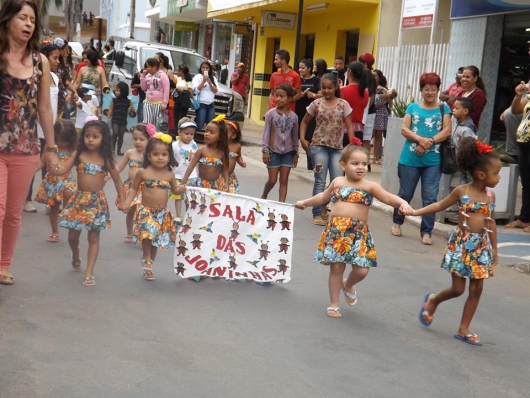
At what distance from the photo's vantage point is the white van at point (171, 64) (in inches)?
801

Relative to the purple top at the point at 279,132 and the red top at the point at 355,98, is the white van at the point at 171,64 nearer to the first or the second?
the red top at the point at 355,98

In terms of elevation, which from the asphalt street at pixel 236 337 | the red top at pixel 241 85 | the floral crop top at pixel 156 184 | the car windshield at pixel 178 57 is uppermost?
the car windshield at pixel 178 57

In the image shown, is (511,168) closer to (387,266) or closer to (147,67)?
(387,266)

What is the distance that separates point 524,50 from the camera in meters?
15.5

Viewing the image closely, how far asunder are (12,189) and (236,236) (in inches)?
78.2

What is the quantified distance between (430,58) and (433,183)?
25.6ft

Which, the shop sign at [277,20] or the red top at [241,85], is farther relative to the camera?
the shop sign at [277,20]

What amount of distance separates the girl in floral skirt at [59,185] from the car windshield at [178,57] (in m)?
12.9

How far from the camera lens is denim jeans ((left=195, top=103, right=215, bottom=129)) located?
61.6 feet

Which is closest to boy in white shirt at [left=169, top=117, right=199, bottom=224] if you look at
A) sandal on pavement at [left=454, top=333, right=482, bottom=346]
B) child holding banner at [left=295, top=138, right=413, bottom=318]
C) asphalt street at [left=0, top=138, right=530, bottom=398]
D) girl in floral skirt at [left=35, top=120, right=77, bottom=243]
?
girl in floral skirt at [left=35, top=120, right=77, bottom=243]

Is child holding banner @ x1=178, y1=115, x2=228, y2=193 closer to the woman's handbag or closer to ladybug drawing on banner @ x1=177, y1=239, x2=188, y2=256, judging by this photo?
ladybug drawing on banner @ x1=177, y1=239, x2=188, y2=256

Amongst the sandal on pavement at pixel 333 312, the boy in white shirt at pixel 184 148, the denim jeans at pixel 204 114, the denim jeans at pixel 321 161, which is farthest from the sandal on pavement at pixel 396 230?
the denim jeans at pixel 204 114

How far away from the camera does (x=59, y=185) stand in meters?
8.54

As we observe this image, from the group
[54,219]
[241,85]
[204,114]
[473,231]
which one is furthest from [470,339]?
[241,85]
